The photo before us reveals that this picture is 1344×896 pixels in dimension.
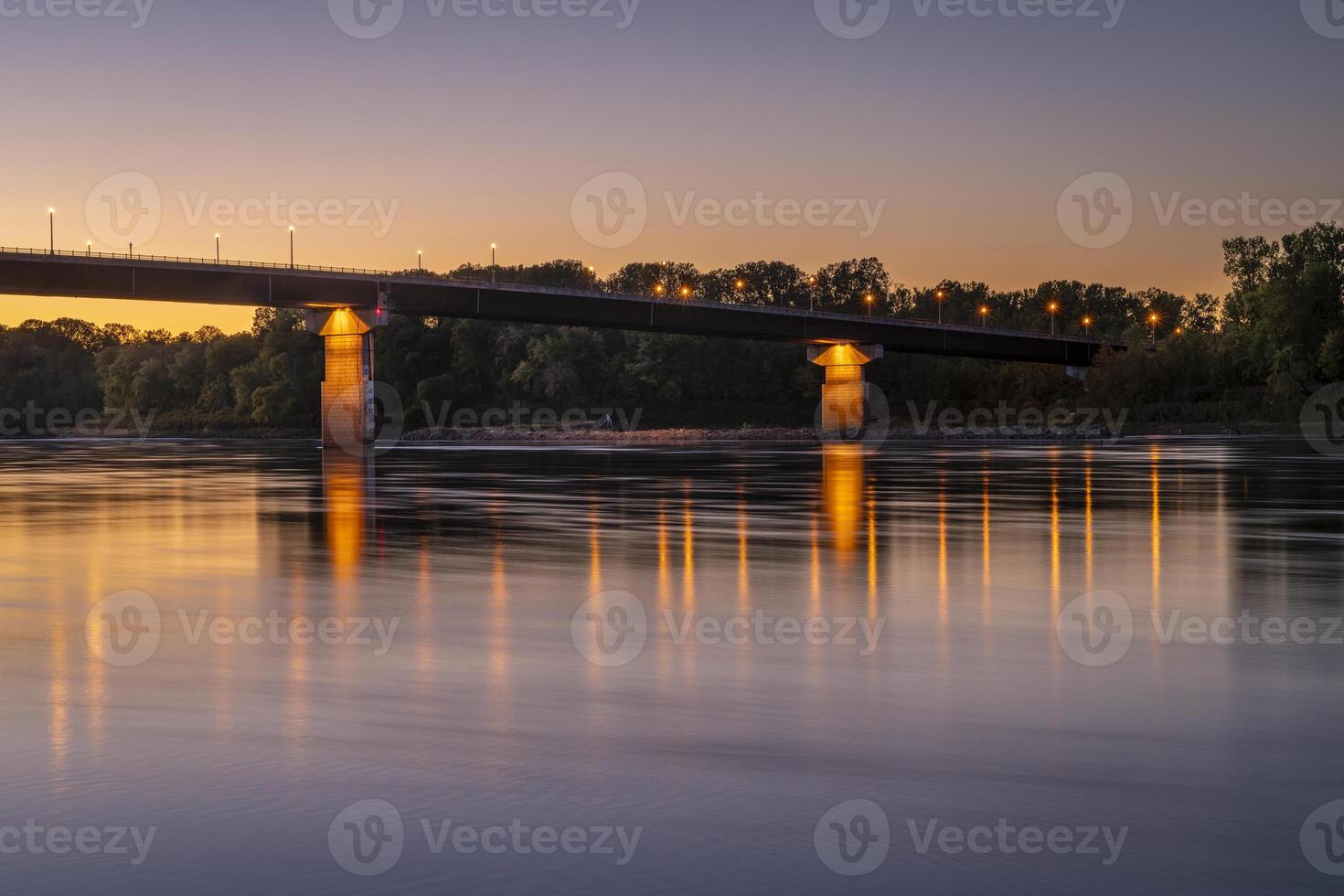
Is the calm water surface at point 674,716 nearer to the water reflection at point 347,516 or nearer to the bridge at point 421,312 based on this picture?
the water reflection at point 347,516

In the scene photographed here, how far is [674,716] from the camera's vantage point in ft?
32.2

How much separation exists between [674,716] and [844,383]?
150781 millimetres

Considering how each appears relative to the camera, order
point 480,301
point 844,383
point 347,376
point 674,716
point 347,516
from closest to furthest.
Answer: point 674,716 < point 347,516 < point 347,376 < point 480,301 < point 844,383

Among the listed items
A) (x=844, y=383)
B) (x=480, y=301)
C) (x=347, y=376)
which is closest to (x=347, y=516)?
(x=347, y=376)

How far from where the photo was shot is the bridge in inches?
4500

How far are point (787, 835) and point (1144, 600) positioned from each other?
1012 centimetres

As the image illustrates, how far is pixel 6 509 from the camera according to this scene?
114ft

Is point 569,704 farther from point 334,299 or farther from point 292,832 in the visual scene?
point 334,299

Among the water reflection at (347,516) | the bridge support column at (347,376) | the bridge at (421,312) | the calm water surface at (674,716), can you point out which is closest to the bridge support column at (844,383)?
the bridge at (421,312)

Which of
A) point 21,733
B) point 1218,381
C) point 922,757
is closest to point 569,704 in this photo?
point 922,757

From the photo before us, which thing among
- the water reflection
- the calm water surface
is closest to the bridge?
the water reflection

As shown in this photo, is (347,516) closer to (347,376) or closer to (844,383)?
(347,376)

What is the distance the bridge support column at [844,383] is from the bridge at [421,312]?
0.15 m

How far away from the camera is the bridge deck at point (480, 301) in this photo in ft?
372
